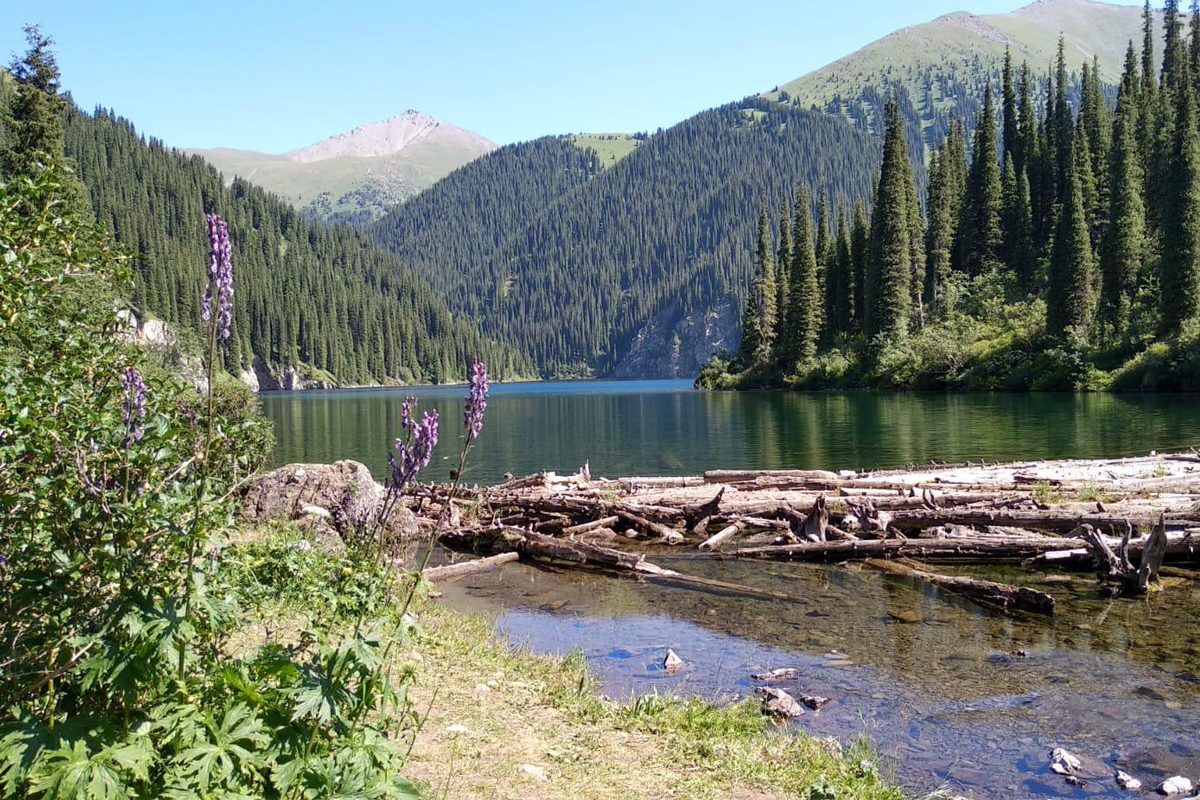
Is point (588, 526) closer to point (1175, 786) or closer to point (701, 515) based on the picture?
point (701, 515)

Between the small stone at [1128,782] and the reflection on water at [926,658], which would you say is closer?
the small stone at [1128,782]

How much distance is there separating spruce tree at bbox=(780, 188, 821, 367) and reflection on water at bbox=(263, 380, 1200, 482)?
86.1 feet

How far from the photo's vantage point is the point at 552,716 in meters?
7.47

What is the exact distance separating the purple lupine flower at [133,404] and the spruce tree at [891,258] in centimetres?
8240

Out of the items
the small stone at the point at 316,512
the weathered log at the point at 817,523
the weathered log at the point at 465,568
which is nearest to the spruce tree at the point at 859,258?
the weathered log at the point at 817,523

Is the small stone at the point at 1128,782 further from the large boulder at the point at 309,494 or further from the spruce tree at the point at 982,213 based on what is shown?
the spruce tree at the point at 982,213

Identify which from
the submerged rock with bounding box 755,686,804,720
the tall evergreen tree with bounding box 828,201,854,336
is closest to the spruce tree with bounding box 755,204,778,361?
→ the tall evergreen tree with bounding box 828,201,854,336

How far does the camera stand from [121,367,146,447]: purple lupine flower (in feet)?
12.5

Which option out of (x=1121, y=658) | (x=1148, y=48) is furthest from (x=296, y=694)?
(x=1148, y=48)

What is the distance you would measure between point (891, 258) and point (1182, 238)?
88.6ft

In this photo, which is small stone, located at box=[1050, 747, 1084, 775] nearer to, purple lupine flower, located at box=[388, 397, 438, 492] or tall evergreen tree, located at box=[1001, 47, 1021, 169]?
purple lupine flower, located at box=[388, 397, 438, 492]

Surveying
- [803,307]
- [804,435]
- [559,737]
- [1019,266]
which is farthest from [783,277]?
[559,737]

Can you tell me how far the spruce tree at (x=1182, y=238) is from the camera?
57.1 m

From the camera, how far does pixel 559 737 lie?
694cm
